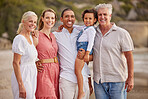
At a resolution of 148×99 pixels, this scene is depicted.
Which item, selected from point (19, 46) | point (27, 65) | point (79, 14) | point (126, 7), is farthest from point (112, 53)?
point (126, 7)

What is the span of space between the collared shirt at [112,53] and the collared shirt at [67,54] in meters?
0.39

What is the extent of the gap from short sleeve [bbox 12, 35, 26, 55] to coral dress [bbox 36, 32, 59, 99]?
418 millimetres

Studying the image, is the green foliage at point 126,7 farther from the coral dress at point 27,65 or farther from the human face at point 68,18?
the coral dress at point 27,65

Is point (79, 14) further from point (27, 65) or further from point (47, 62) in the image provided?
point (27, 65)

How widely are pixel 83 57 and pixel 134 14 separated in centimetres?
2798

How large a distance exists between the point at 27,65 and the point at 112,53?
1336 mm

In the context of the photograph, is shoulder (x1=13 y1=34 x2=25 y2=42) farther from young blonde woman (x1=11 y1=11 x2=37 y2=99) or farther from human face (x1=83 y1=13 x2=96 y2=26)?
human face (x1=83 y1=13 x2=96 y2=26)

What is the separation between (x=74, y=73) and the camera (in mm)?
3562

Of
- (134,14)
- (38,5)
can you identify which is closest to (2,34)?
(38,5)

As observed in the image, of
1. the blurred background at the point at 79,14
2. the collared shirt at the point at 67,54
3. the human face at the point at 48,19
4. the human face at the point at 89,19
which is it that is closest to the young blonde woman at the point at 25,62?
the human face at the point at 48,19

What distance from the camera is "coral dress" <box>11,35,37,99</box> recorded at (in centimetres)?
300

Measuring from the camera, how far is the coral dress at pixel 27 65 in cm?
300

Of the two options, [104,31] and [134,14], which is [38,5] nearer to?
[134,14]

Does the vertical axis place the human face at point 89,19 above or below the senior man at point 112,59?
above
